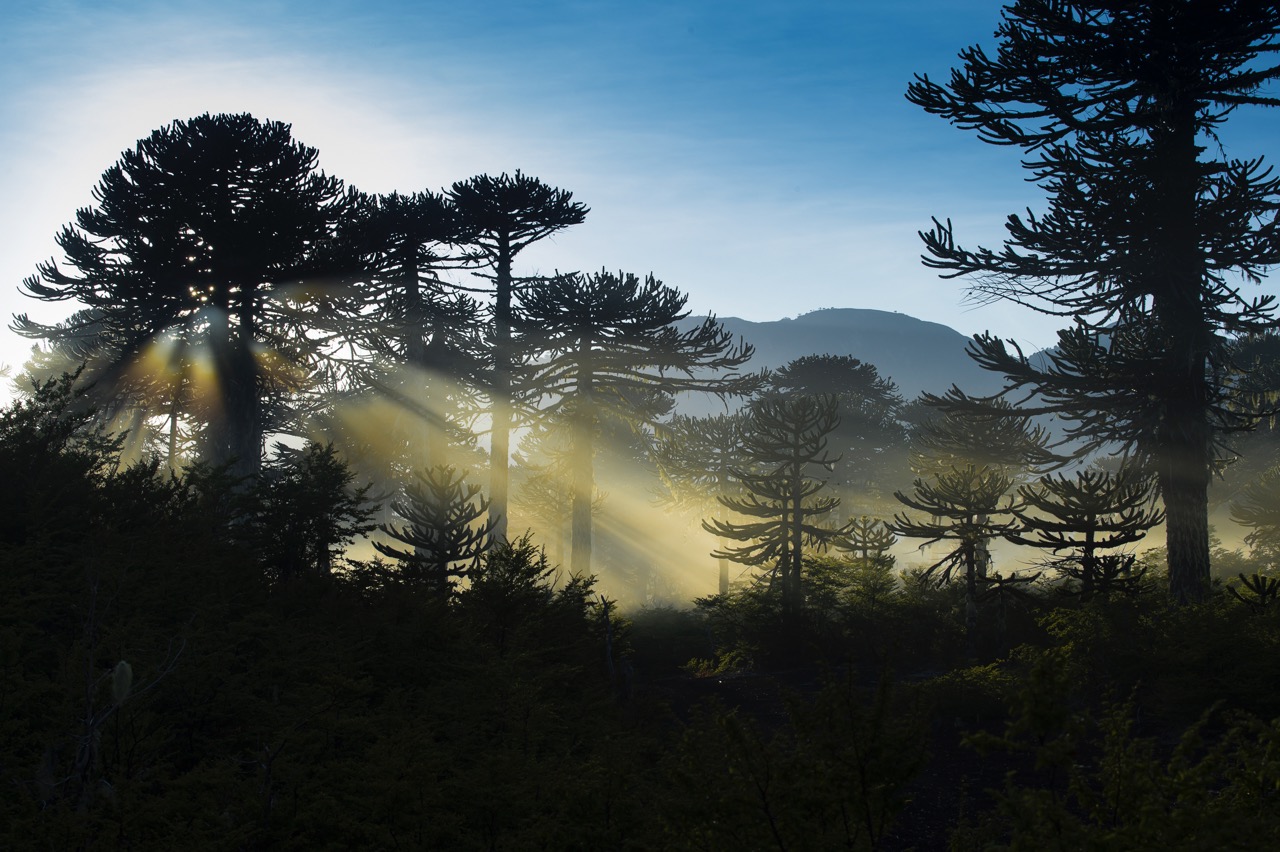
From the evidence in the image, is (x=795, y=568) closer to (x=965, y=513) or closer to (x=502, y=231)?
(x=965, y=513)

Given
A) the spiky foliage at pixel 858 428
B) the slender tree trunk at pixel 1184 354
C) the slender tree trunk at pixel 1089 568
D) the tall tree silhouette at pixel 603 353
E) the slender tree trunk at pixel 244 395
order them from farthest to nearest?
the spiky foliage at pixel 858 428 < the tall tree silhouette at pixel 603 353 < the slender tree trunk at pixel 244 395 < the slender tree trunk at pixel 1089 568 < the slender tree trunk at pixel 1184 354

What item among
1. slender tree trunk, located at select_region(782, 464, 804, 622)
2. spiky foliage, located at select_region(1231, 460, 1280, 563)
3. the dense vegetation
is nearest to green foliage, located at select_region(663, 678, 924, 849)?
the dense vegetation

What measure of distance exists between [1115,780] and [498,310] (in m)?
22.6

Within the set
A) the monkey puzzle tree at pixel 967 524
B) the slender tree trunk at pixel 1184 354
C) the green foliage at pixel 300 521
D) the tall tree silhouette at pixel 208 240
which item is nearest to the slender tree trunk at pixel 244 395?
the tall tree silhouette at pixel 208 240

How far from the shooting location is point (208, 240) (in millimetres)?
16719

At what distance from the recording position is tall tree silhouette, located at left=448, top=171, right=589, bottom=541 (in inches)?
936

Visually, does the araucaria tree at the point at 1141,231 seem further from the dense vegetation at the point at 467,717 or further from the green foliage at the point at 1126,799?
the green foliage at the point at 1126,799

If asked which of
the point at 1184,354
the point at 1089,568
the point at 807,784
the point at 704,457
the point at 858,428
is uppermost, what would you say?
the point at 858,428

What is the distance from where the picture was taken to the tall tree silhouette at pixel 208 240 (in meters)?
16.8

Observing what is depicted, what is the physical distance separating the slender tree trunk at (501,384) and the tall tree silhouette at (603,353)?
64cm

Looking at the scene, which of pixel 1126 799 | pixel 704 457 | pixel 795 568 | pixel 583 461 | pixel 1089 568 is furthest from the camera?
pixel 704 457

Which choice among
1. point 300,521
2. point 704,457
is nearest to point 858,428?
point 704,457

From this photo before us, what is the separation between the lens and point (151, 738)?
5.46 metres

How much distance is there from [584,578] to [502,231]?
11882 mm
